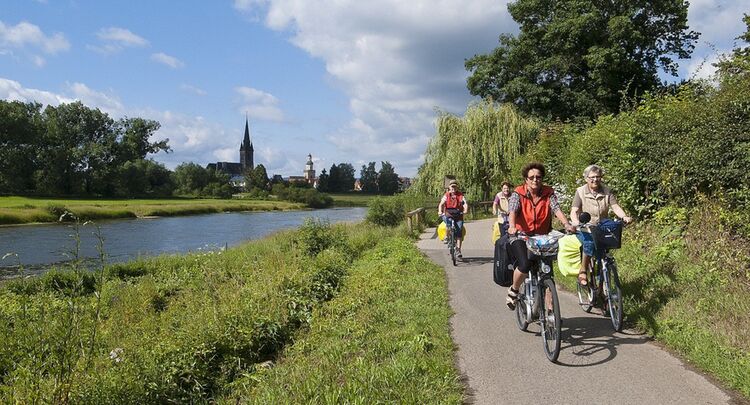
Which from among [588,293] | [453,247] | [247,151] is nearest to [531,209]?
[588,293]

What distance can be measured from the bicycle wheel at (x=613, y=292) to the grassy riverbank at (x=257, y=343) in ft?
5.90

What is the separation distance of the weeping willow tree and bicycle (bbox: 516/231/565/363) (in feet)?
66.8

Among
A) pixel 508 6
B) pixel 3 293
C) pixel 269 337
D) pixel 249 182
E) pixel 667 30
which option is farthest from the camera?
pixel 249 182

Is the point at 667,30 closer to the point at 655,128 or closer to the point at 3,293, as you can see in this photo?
the point at 655,128

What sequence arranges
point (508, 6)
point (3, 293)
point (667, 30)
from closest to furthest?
point (3, 293) → point (667, 30) → point (508, 6)

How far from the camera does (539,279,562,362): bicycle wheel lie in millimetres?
4461

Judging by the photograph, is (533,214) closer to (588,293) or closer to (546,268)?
(546,268)

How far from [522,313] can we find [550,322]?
0.93 metres

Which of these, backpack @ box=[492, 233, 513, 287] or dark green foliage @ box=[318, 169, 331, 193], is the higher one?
dark green foliage @ box=[318, 169, 331, 193]

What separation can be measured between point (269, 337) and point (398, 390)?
3251mm

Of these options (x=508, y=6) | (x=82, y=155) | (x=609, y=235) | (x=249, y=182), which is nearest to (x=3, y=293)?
(x=609, y=235)

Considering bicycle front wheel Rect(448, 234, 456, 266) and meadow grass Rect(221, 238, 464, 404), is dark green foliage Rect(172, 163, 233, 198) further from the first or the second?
meadow grass Rect(221, 238, 464, 404)

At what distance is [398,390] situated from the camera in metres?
3.82

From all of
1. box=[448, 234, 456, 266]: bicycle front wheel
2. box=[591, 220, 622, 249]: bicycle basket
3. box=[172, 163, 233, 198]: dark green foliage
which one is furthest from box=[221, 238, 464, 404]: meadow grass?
box=[172, 163, 233, 198]: dark green foliage
